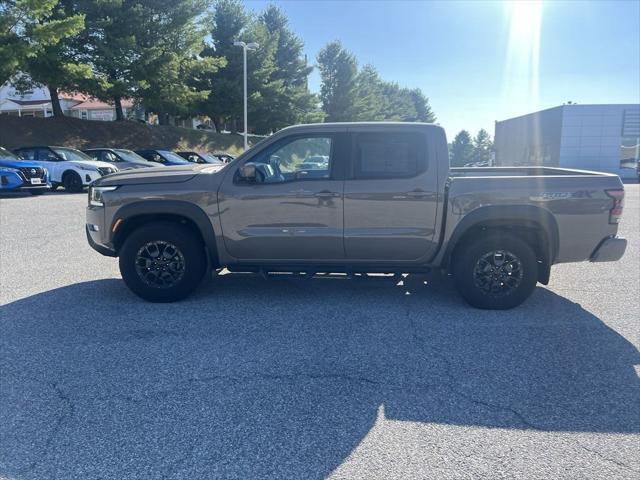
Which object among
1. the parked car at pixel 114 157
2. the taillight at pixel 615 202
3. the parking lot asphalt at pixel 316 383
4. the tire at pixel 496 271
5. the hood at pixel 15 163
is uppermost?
the parked car at pixel 114 157

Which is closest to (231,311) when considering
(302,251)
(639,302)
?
(302,251)

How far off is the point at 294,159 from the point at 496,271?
7.91ft

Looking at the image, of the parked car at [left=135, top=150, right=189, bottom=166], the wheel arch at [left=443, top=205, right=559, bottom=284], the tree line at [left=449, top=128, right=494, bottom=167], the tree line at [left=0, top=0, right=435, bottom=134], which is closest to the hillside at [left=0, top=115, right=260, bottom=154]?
the tree line at [left=0, top=0, right=435, bottom=134]

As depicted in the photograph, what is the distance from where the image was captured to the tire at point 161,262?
16.5 ft

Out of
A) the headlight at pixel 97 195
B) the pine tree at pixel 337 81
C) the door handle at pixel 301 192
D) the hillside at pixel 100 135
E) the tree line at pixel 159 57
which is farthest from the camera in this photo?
the pine tree at pixel 337 81

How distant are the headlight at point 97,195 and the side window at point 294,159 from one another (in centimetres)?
163

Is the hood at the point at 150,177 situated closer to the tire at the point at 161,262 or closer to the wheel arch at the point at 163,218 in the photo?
the wheel arch at the point at 163,218

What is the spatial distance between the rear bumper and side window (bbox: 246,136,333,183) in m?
2.88

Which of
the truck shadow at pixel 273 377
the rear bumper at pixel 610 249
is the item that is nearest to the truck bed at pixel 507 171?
the rear bumper at pixel 610 249

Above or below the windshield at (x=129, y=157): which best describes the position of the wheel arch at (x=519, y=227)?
below

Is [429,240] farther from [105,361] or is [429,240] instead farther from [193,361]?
[105,361]

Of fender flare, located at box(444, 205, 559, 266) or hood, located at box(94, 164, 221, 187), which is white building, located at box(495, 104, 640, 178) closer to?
fender flare, located at box(444, 205, 559, 266)

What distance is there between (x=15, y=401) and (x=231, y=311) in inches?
83.2

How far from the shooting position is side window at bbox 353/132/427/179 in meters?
4.87
